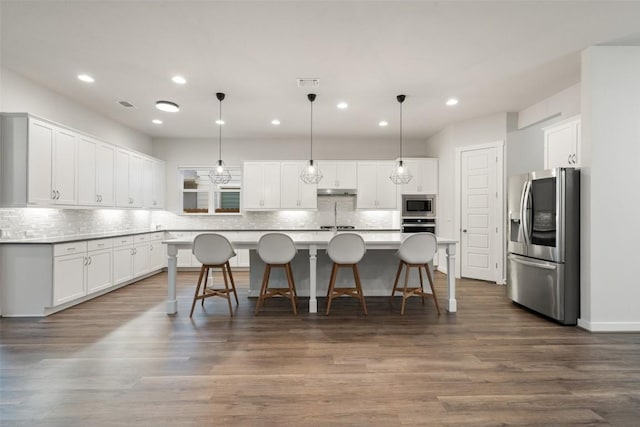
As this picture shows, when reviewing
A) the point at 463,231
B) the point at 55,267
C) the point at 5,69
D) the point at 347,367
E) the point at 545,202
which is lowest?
the point at 347,367

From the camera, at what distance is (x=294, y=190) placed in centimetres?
670

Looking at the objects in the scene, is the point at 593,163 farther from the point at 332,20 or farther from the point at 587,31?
the point at 332,20

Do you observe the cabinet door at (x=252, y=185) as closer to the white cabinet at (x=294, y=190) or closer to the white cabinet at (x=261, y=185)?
the white cabinet at (x=261, y=185)

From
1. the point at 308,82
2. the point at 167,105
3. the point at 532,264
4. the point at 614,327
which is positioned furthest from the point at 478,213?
the point at 167,105

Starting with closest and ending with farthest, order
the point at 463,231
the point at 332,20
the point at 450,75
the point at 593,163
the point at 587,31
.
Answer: the point at 332,20, the point at 587,31, the point at 593,163, the point at 450,75, the point at 463,231

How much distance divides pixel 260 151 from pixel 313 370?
5487 millimetres

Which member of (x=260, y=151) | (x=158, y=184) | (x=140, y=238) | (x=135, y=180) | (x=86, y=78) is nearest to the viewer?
(x=86, y=78)

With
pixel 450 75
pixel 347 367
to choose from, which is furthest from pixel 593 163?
pixel 347 367

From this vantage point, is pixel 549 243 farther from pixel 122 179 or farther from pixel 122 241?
pixel 122 179

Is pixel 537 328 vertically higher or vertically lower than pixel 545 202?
lower

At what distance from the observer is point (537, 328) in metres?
3.22

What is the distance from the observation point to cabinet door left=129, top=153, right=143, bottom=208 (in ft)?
18.5

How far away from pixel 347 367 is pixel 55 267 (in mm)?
3527

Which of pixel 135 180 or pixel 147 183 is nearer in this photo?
pixel 135 180
